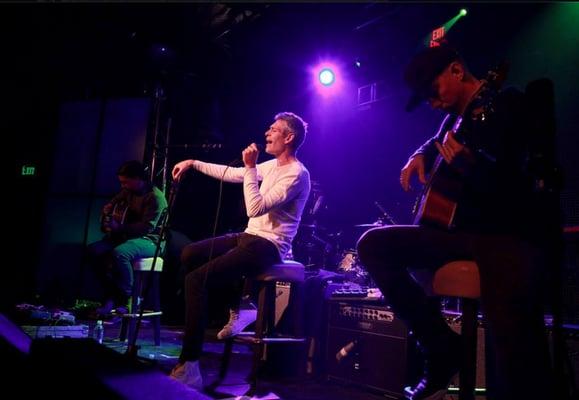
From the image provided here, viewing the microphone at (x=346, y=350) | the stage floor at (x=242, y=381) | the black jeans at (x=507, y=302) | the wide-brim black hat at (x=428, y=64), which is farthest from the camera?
the microphone at (x=346, y=350)

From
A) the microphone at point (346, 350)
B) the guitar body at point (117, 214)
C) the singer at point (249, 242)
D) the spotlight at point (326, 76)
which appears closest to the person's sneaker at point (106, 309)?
the guitar body at point (117, 214)

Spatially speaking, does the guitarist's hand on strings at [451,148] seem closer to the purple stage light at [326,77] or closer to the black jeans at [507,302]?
the black jeans at [507,302]

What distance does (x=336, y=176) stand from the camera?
827cm

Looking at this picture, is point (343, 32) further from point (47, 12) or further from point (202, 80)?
point (47, 12)

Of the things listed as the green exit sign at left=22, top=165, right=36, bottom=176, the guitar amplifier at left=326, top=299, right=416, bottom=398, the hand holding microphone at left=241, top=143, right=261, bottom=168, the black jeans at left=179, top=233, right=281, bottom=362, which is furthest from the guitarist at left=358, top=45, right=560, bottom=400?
the green exit sign at left=22, top=165, right=36, bottom=176

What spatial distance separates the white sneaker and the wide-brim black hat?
2267mm

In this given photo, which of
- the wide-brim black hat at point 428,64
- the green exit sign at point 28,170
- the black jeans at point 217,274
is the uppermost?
the green exit sign at point 28,170

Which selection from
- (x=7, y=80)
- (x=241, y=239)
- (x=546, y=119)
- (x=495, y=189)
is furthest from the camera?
(x=7, y=80)

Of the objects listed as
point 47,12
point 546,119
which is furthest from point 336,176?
point 546,119

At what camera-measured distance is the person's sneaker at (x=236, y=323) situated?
342 cm

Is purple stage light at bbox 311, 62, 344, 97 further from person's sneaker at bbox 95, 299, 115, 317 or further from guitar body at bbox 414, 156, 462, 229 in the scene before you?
guitar body at bbox 414, 156, 462, 229

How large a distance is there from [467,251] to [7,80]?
33.1 ft

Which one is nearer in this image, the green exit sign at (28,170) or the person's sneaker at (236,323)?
the person's sneaker at (236,323)

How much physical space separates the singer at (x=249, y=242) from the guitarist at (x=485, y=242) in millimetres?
Result: 1078
